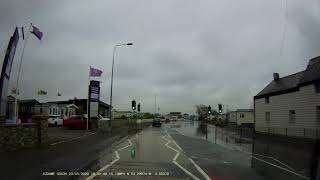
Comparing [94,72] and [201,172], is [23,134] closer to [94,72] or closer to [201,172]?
[201,172]

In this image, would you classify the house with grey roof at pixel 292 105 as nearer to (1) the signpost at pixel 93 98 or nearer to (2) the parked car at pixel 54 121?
(1) the signpost at pixel 93 98

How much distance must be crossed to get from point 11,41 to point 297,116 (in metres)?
28.7

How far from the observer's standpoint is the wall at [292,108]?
128 feet

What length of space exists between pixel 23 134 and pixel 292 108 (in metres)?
30.0


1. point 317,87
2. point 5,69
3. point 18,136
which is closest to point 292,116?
point 317,87

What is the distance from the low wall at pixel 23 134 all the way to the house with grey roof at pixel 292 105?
23710 mm

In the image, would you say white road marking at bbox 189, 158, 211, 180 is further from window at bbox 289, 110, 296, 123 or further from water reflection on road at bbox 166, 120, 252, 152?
window at bbox 289, 110, 296, 123

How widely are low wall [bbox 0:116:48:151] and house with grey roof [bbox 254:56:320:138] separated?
23.7 metres

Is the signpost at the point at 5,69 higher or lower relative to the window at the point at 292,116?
higher

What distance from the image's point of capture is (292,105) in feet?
144

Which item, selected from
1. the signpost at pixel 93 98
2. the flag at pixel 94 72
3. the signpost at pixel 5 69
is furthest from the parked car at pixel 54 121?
the signpost at pixel 5 69

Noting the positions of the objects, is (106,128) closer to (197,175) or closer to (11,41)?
(11,41)

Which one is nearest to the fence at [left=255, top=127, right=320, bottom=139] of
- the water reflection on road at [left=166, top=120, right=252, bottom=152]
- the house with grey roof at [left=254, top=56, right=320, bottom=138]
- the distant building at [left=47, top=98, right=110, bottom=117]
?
the house with grey roof at [left=254, top=56, right=320, bottom=138]

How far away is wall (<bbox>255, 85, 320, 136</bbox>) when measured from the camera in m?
38.9
